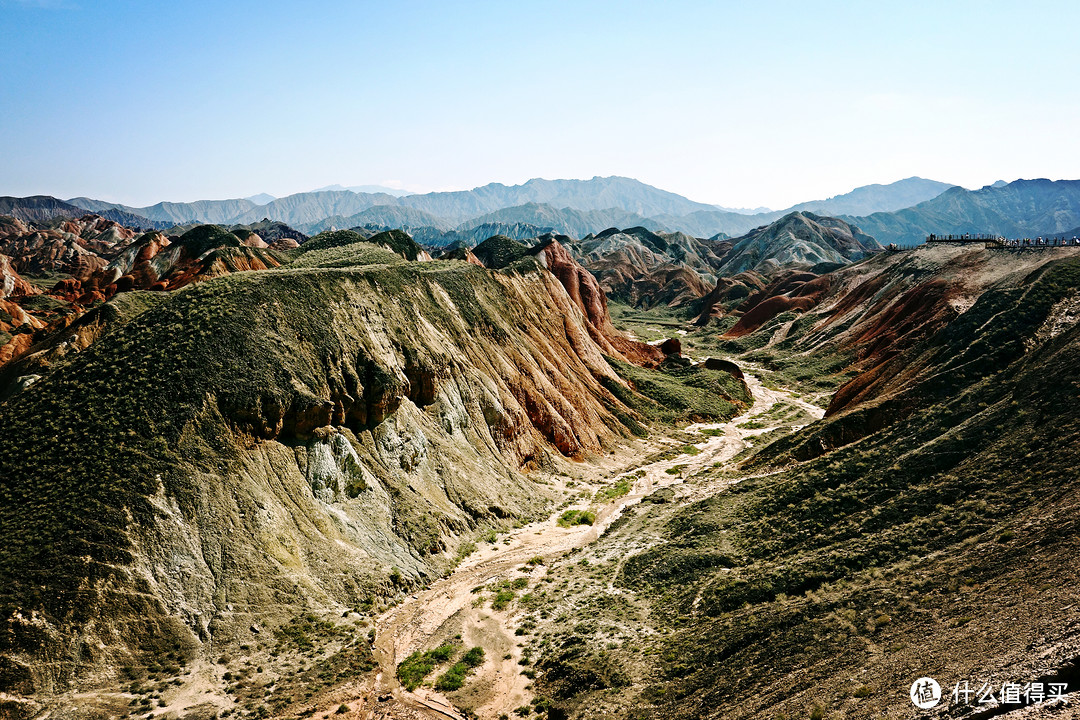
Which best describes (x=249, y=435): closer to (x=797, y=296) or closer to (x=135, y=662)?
(x=135, y=662)

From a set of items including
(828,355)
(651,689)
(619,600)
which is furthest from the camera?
(828,355)

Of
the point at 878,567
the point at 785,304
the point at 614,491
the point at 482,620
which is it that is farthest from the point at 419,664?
the point at 785,304

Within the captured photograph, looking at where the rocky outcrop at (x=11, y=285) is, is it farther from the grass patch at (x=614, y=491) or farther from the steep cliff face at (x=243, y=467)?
the grass patch at (x=614, y=491)

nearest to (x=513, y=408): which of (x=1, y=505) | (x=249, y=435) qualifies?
(x=249, y=435)

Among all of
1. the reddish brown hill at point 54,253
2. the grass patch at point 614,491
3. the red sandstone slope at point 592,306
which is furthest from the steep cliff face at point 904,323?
the reddish brown hill at point 54,253

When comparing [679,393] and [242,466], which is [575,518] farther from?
[679,393]
